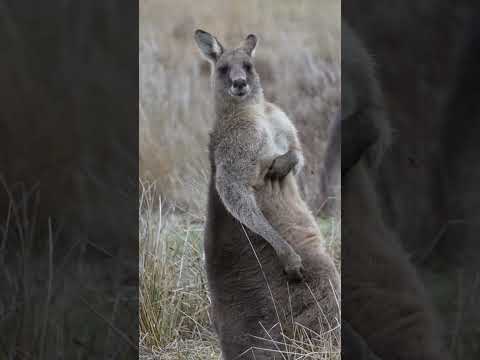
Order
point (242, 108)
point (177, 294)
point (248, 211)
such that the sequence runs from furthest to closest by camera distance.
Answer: point (177, 294) → point (242, 108) → point (248, 211)

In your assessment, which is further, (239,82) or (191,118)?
(191,118)

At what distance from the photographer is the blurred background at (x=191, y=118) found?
3.85m

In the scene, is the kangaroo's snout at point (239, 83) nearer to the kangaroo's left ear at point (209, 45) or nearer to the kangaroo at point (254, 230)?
the kangaroo at point (254, 230)

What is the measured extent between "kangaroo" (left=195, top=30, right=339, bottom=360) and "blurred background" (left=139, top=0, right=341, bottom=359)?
0.82ft

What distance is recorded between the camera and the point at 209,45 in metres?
3.53

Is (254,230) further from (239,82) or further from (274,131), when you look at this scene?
(239,82)

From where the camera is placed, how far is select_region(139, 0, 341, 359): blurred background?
12.6ft

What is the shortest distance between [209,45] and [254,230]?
2.91 feet

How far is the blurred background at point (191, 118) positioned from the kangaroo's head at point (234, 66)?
34 cm

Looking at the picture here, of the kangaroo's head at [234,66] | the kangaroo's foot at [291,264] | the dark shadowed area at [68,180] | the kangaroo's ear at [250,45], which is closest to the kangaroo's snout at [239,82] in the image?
the kangaroo's head at [234,66]

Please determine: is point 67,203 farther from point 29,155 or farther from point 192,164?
point 192,164

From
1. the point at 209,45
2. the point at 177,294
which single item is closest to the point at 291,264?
the point at 177,294

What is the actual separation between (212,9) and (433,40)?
4.54 feet

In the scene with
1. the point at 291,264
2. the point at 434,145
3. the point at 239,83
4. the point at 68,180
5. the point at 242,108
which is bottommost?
the point at 291,264
